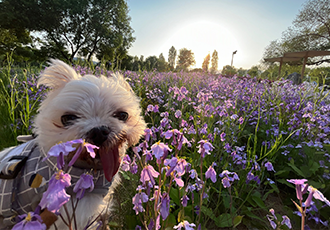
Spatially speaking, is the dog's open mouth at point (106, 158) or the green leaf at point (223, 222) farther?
the green leaf at point (223, 222)

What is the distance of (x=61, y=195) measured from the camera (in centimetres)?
48

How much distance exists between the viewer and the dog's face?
51.9 inches

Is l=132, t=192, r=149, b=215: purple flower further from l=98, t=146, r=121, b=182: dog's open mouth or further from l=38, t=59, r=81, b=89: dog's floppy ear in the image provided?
l=38, t=59, r=81, b=89: dog's floppy ear

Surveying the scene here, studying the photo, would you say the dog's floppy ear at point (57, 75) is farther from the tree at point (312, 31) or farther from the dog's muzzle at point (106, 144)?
the tree at point (312, 31)

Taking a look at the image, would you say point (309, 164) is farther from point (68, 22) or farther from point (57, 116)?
point (68, 22)

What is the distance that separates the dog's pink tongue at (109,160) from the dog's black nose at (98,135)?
7 cm

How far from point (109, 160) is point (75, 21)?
140 feet

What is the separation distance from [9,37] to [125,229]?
5030cm

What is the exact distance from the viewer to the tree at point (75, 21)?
33.0m

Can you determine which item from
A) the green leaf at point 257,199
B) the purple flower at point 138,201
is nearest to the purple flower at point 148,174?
the purple flower at point 138,201

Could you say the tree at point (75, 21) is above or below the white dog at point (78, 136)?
above

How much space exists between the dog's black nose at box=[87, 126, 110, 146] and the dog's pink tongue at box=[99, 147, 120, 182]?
0.07 m

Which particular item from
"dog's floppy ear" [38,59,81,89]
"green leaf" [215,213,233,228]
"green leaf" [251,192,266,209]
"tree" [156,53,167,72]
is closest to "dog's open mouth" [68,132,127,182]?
"dog's floppy ear" [38,59,81,89]

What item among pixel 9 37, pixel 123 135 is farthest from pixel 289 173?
pixel 9 37
